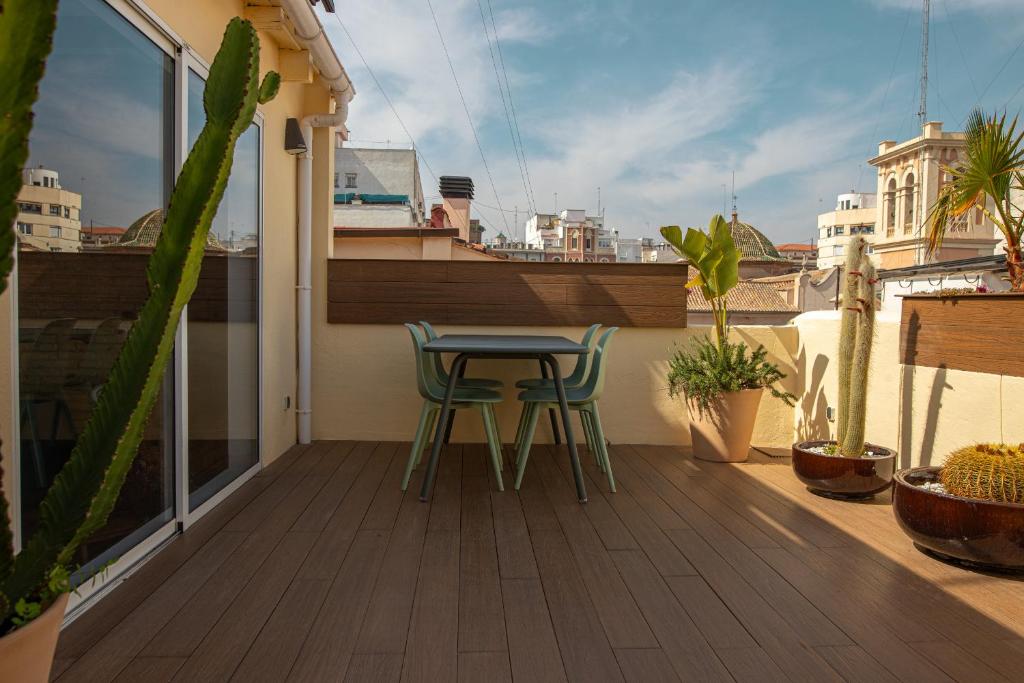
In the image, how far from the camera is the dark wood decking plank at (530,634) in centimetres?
186

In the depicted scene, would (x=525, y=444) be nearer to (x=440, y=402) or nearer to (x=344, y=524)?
(x=440, y=402)

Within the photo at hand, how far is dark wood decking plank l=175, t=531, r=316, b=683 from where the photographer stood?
184 centimetres

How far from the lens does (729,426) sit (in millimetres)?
4438

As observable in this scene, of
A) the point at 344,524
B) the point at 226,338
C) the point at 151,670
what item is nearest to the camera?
the point at 151,670

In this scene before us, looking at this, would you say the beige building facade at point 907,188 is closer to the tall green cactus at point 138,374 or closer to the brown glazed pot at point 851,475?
the brown glazed pot at point 851,475

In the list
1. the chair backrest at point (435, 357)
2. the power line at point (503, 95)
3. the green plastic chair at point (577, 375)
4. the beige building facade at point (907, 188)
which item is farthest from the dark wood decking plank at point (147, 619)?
the beige building facade at point (907, 188)

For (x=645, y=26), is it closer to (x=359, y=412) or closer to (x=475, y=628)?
(x=359, y=412)

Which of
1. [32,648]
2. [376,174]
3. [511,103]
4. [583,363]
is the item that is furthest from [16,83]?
[376,174]

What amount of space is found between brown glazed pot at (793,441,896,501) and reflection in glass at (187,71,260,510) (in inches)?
114

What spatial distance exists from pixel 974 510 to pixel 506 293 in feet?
10.0

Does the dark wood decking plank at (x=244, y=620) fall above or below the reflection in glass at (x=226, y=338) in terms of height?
below

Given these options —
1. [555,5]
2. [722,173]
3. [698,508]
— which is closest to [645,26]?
[555,5]

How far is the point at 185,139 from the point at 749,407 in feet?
11.2

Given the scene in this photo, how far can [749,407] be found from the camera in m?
4.46
